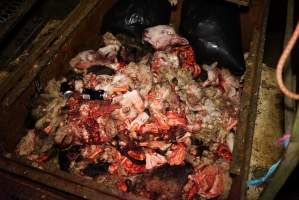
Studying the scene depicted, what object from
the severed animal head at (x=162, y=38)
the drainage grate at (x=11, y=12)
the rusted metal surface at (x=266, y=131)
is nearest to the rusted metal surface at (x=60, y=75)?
the severed animal head at (x=162, y=38)

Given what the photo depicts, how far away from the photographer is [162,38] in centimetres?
288

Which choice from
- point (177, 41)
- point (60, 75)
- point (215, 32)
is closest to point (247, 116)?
point (215, 32)

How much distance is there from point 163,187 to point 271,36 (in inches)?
91.2

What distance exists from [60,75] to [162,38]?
0.99m

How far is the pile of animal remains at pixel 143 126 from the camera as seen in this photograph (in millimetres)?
2141

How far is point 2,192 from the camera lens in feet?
5.84

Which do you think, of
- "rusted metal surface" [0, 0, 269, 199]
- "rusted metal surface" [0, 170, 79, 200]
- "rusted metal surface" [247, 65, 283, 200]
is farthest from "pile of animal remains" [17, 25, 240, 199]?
"rusted metal surface" [0, 170, 79, 200]

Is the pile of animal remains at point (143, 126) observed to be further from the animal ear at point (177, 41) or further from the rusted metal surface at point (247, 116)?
the rusted metal surface at point (247, 116)

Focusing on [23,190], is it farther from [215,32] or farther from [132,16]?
[215,32]

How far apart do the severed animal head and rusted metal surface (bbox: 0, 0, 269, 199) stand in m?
0.52

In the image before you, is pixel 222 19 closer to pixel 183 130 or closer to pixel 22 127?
pixel 183 130

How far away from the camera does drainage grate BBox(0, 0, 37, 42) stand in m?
3.07

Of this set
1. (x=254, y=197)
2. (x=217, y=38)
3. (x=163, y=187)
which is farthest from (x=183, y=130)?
(x=217, y=38)

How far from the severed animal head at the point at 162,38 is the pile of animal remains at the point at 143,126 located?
0.15m
